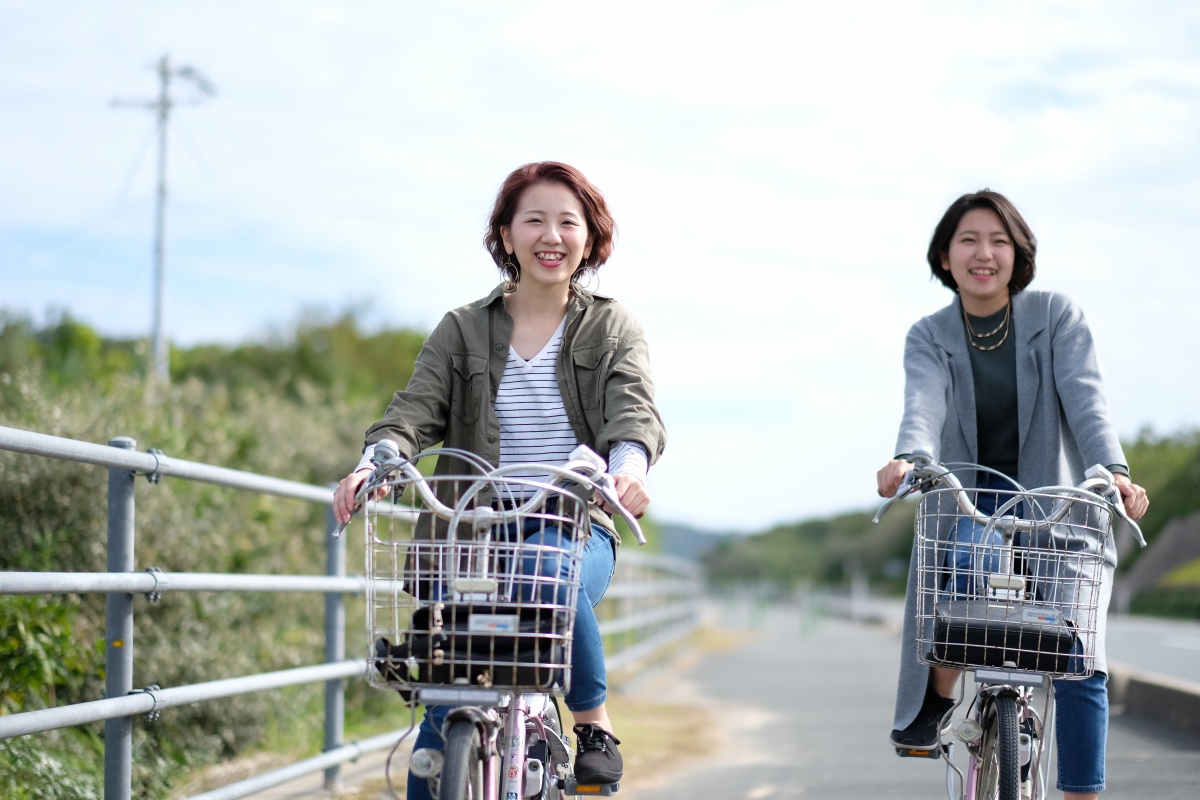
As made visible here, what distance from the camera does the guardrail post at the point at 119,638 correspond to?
13.1ft

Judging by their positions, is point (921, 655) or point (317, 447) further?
point (317, 447)

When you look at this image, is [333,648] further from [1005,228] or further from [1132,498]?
[1132,498]

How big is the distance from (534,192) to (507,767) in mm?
1545

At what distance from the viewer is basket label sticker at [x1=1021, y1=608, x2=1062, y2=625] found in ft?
11.5

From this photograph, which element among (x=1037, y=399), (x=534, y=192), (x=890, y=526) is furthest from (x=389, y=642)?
(x=890, y=526)

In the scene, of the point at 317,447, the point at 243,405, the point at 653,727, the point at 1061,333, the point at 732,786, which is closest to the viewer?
the point at 1061,333

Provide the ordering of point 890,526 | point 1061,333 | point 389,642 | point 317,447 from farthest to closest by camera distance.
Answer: point 890,526 < point 317,447 < point 1061,333 < point 389,642

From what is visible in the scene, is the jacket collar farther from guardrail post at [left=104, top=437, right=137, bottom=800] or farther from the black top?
guardrail post at [left=104, top=437, right=137, bottom=800]

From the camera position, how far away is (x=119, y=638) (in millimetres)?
4062

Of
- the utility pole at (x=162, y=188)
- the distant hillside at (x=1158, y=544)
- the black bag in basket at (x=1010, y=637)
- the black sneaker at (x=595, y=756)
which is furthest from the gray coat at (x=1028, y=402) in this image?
the utility pole at (x=162, y=188)

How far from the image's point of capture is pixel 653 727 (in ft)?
29.7

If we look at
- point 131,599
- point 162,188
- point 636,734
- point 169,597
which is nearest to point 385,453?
point 131,599

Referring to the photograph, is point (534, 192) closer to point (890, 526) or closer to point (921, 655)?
point (921, 655)

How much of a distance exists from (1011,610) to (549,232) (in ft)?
5.17
